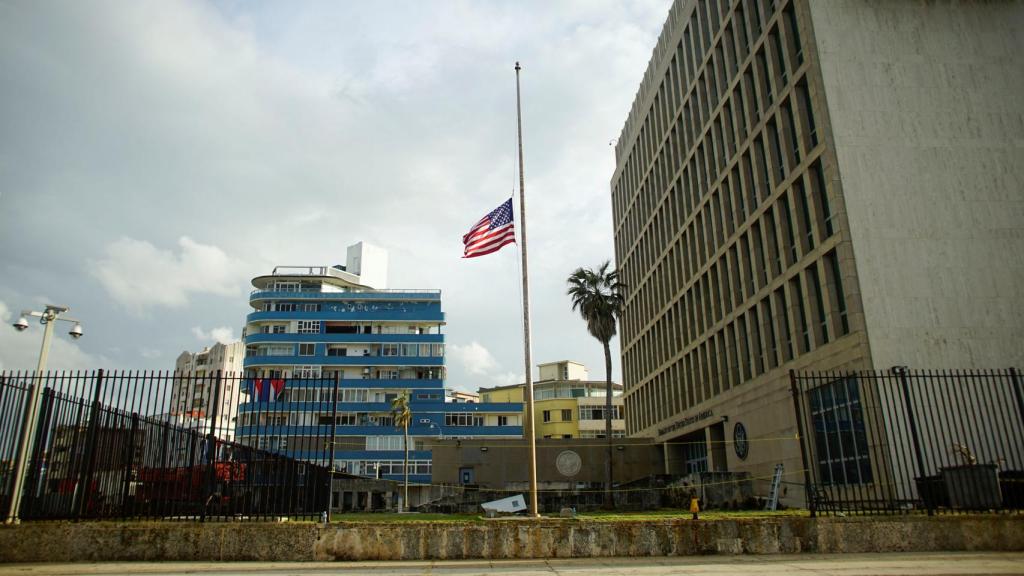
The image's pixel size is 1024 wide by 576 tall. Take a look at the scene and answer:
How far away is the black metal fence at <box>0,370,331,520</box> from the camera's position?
12727 millimetres

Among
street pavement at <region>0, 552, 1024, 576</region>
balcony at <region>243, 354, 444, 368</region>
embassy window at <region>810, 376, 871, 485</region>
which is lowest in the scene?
street pavement at <region>0, 552, 1024, 576</region>

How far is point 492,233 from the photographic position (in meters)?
21.7

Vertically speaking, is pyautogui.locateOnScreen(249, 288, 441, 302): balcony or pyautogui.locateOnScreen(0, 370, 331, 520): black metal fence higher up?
pyautogui.locateOnScreen(249, 288, 441, 302): balcony

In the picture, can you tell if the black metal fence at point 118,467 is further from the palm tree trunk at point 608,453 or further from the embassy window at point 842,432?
the palm tree trunk at point 608,453

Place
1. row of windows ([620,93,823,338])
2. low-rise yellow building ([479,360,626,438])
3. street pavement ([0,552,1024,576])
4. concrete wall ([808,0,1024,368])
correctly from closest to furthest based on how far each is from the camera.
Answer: street pavement ([0,552,1024,576]) < concrete wall ([808,0,1024,368]) < row of windows ([620,93,823,338]) < low-rise yellow building ([479,360,626,438])

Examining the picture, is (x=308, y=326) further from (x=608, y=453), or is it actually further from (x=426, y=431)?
(x=608, y=453)

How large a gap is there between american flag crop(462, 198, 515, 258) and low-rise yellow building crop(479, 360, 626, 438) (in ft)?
191

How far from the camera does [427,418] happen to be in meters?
72.9

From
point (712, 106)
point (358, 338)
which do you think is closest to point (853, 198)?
point (712, 106)

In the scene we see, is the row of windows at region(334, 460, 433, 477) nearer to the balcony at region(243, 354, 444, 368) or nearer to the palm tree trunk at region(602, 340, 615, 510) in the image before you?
the balcony at region(243, 354, 444, 368)

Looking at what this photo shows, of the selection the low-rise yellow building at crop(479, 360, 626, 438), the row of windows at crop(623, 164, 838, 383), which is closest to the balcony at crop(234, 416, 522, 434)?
the low-rise yellow building at crop(479, 360, 626, 438)

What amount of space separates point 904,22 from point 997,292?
12.3 meters

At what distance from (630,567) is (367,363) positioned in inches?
2653

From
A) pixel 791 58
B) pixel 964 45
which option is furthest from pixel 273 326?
pixel 964 45
